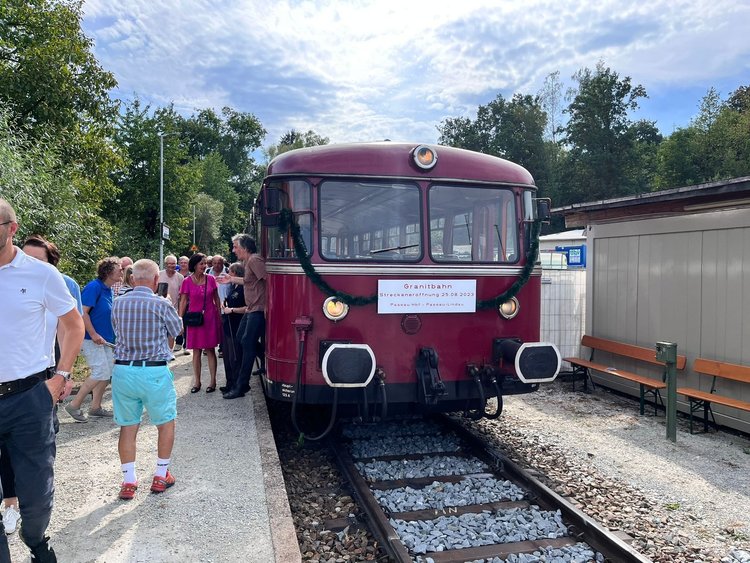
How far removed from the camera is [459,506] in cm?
449

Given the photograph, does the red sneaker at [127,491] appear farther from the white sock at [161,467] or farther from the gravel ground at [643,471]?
the gravel ground at [643,471]

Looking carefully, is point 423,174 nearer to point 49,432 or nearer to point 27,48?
point 49,432

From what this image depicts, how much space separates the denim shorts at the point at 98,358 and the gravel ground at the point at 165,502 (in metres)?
0.52

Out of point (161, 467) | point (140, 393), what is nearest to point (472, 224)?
point (140, 393)

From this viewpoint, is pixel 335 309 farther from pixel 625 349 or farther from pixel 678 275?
pixel 625 349

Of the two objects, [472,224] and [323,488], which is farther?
[472,224]

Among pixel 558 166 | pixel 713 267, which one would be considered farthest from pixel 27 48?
pixel 558 166

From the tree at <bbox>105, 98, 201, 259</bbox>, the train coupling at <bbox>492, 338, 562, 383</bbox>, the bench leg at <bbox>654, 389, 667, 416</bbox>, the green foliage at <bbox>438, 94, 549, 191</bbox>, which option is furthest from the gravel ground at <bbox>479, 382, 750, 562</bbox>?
the green foliage at <bbox>438, 94, 549, 191</bbox>

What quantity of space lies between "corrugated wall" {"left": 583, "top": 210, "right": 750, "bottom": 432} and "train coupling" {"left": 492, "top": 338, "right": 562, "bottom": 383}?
2775mm

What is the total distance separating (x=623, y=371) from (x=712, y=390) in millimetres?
1561

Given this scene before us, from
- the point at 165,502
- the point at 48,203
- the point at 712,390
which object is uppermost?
the point at 48,203

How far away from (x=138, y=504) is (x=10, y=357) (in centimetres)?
176

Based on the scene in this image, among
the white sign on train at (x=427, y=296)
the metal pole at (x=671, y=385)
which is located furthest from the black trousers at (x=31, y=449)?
the metal pole at (x=671, y=385)

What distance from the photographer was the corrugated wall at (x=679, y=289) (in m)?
6.62
